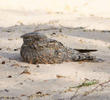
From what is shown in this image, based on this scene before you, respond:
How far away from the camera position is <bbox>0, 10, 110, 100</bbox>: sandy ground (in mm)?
4719

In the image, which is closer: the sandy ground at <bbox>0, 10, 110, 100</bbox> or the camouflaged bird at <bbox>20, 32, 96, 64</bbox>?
the sandy ground at <bbox>0, 10, 110, 100</bbox>

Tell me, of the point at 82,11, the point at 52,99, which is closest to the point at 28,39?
the point at 52,99

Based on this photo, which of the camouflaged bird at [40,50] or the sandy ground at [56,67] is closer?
the sandy ground at [56,67]

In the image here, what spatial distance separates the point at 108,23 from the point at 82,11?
2743 mm

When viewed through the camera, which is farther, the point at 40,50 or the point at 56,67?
A: the point at 40,50

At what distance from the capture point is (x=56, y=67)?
245 inches

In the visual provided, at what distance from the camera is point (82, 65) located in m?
6.43

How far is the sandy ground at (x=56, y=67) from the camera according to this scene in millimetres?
4719

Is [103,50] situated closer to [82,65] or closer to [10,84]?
[82,65]

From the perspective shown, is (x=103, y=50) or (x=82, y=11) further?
(x=82, y=11)

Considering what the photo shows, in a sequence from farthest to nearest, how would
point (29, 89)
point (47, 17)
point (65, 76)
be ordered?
1. point (47, 17)
2. point (65, 76)
3. point (29, 89)

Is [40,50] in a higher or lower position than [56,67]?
higher

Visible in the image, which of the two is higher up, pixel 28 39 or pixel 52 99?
pixel 28 39

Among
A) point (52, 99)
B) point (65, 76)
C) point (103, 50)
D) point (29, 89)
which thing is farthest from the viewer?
point (103, 50)
